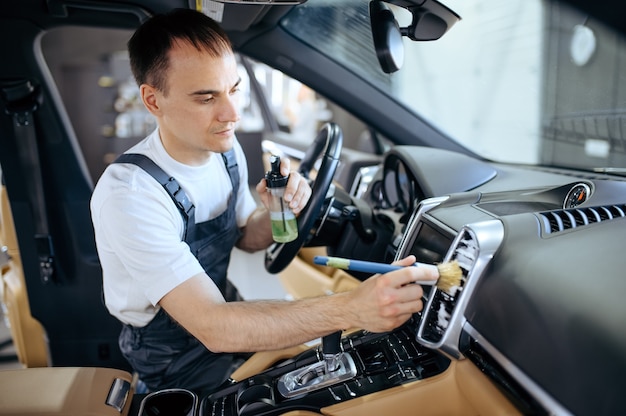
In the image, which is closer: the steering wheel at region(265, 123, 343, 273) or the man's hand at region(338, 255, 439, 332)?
the man's hand at region(338, 255, 439, 332)

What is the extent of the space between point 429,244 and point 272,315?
0.37 meters

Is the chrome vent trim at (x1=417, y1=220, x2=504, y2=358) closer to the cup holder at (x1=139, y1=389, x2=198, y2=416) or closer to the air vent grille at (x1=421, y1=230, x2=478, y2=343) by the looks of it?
the air vent grille at (x1=421, y1=230, x2=478, y2=343)

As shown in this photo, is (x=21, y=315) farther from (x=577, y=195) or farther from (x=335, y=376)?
(x=577, y=195)

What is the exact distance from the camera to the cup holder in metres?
1.18

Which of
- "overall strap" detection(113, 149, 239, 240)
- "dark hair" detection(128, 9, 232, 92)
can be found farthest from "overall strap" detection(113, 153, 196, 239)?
"dark hair" detection(128, 9, 232, 92)

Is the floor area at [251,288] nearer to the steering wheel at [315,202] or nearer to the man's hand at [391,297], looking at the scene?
the steering wheel at [315,202]

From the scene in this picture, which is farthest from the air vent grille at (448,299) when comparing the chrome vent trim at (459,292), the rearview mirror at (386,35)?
the rearview mirror at (386,35)

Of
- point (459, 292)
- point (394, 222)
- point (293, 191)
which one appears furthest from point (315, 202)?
point (459, 292)

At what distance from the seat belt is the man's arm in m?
0.91

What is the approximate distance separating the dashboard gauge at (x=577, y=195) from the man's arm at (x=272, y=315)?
455mm

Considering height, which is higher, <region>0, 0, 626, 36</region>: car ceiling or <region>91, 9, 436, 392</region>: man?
<region>0, 0, 626, 36</region>: car ceiling

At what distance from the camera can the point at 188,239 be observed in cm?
129

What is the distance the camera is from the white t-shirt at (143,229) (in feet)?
3.70

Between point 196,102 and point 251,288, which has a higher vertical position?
point 196,102
